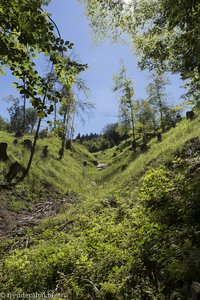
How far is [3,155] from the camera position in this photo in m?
19.5

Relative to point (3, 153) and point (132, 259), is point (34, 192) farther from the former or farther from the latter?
point (132, 259)

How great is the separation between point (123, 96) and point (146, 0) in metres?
27.8

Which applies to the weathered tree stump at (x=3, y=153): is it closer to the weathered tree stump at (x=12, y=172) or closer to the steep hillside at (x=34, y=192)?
the steep hillside at (x=34, y=192)

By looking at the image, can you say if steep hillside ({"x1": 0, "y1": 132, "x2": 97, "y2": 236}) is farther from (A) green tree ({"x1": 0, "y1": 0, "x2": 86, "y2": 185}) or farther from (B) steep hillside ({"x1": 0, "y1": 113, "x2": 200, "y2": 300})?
(A) green tree ({"x1": 0, "y1": 0, "x2": 86, "y2": 185})

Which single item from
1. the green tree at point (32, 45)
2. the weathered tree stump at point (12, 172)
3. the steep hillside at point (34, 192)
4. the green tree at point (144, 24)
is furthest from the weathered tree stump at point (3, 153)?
the green tree at point (32, 45)

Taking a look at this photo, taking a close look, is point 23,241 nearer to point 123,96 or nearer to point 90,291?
point 90,291

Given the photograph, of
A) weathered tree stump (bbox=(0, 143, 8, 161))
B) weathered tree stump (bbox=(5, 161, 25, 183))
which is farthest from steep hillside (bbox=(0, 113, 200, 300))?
weathered tree stump (bbox=(0, 143, 8, 161))

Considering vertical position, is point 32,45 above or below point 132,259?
above

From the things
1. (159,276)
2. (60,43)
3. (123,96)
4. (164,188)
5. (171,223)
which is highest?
(123,96)

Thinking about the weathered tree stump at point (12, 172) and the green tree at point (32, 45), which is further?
the weathered tree stump at point (12, 172)

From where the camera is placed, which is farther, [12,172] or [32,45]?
[12,172]

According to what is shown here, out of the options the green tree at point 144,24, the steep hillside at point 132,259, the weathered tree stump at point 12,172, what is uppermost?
the green tree at point 144,24

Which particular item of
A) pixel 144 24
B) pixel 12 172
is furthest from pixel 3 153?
pixel 144 24

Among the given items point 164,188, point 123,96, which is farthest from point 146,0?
point 123,96
